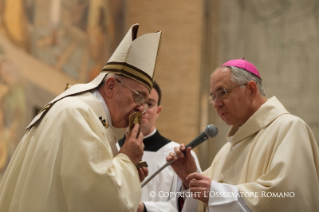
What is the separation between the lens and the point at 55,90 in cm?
727

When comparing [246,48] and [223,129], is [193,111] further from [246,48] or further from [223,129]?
[246,48]

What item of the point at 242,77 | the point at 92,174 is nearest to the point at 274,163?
the point at 242,77

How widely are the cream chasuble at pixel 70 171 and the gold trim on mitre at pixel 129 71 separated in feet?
1.54

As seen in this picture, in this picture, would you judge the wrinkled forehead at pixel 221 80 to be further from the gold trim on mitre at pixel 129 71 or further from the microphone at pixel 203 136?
the gold trim on mitre at pixel 129 71

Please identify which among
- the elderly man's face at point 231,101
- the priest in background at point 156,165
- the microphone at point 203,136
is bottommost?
the priest in background at point 156,165

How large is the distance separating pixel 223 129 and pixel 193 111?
67 cm

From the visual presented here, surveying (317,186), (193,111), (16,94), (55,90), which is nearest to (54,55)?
(55,90)

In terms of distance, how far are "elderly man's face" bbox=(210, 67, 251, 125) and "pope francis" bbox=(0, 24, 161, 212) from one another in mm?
980

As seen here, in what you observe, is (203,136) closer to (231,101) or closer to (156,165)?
(231,101)

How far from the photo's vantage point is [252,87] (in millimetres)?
3920

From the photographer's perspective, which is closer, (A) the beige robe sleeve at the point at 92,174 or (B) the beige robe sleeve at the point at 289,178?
(A) the beige robe sleeve at the point at 92,174

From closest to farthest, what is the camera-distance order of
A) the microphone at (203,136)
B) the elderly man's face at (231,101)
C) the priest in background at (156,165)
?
the microphone at (203,136) → the elderly man's face at (231,101) → the priest in background at (156,165)

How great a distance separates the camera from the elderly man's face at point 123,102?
3207 millimetres

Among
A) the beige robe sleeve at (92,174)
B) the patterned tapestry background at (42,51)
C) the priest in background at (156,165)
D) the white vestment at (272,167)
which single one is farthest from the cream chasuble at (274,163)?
the patterned tapestry background at (42,51)
